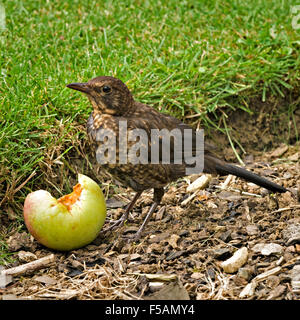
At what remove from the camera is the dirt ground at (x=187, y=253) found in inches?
134

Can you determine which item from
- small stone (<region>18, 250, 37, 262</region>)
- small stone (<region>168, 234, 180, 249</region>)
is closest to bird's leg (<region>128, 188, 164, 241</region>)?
small stone (<region>168, 234, 180, 249</region>)

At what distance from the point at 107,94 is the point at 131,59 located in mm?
1677

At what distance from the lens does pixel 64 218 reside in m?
3.67

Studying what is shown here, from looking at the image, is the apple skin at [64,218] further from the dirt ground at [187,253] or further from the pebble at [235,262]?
the pebble at [235,262]

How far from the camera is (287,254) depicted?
3.60m

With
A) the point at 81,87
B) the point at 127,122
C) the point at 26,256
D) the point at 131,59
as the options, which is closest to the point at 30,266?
the point at 26,256

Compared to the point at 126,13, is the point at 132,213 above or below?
below

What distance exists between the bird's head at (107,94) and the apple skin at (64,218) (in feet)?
2.10

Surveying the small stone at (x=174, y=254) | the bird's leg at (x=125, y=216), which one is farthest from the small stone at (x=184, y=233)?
the bird's leg at (x=125, y=216)

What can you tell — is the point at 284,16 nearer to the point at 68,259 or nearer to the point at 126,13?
the point at 126,13

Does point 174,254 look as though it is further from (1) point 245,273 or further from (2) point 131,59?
(2) point 131,59

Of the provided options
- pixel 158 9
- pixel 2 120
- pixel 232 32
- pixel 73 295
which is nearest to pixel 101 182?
pixel 2 120

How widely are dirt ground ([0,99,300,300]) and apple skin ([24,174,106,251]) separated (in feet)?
0.52

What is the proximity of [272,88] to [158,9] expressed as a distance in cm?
211
